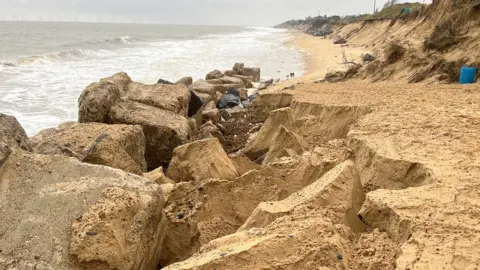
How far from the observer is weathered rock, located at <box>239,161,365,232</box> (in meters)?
2.80

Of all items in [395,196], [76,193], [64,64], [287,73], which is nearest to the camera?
[395,196]

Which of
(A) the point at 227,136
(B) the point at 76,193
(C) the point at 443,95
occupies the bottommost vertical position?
(A) the point at 227,136

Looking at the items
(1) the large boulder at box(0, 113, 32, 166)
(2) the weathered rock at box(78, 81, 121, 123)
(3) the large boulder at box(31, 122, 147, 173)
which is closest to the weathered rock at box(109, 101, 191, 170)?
(2) the weathered rock at box(78, 81, 121, 123)

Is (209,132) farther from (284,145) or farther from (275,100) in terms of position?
(284,145)

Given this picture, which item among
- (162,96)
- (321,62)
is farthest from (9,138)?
(321,62)

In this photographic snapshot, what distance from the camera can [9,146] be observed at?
352 centimetres

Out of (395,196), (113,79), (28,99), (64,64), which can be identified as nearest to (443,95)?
(395,196)

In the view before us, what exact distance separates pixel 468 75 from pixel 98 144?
651cm

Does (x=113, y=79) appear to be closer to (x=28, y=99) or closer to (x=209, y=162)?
(x=209, y=162)

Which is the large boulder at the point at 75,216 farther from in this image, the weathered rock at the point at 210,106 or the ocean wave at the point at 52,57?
the ocean wave at the point at 52,57

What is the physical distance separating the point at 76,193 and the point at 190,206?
3.15 feet

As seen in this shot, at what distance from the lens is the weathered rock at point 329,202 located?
2799 millimetres

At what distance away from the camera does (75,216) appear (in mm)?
2861

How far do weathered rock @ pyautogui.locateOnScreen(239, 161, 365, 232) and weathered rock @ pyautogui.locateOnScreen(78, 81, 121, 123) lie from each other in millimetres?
3613
